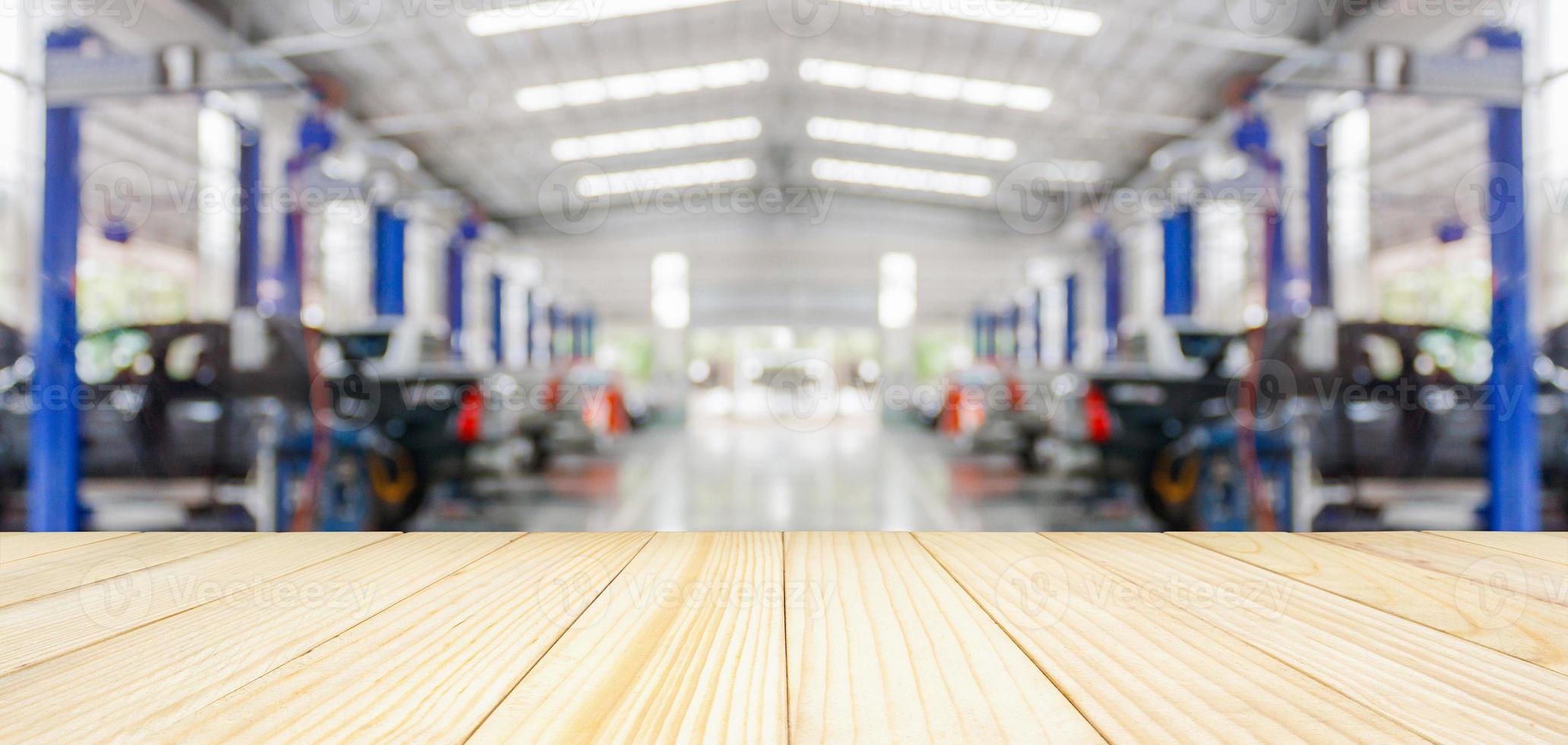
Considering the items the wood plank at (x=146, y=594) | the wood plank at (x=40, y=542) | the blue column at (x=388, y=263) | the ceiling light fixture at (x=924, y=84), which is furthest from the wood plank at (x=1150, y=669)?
the ceiling light fixture at (x=924, y=84)

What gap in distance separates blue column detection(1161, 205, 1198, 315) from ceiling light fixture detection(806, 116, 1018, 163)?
4.47 meters

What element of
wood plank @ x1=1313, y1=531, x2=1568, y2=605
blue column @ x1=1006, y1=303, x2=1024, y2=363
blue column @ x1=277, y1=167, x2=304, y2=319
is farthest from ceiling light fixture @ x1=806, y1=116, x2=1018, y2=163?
wood plank @ x1=1313, y1=531, x2=1568, y2=605

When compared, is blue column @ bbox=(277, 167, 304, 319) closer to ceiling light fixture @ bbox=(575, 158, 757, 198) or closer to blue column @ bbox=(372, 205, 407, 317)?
blue column @ bbox=(372, 205, 407, 317)

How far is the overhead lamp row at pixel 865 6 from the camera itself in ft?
23.4

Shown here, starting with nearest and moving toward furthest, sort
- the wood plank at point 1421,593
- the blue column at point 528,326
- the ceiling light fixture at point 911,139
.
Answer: the wood plank at point 1421,593, the blue column at point 528,326, the ceiling light fixture at point 911,139

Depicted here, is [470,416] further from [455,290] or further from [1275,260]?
[1275,260]

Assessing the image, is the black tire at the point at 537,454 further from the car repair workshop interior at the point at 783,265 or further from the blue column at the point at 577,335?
the blue column at the point at 577,335

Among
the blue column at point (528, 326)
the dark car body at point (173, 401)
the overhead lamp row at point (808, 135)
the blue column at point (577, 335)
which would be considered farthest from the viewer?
the blue column at point (577, 335)

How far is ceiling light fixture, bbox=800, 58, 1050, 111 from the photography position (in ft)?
30.4

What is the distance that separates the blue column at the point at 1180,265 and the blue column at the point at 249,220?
7498 mm

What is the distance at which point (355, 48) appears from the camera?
7.39 metres

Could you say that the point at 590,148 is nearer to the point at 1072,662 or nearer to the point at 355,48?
the point at 355,48

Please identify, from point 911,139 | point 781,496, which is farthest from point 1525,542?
point 911,139

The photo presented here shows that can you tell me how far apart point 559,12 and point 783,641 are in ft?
26.1
